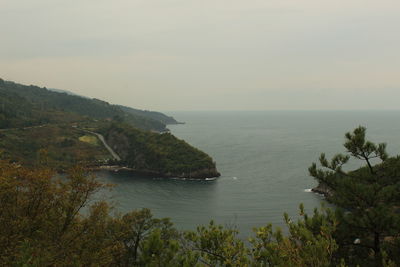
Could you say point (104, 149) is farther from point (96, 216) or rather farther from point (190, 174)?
point (96, 216)

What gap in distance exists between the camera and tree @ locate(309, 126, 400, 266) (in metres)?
19.9

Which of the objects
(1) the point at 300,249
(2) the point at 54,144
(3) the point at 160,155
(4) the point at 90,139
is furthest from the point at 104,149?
(1) the point at 300,249

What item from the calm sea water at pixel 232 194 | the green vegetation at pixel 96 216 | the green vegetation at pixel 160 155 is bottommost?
the calm sea water at pixel 232 194

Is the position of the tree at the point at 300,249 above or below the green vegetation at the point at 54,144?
above

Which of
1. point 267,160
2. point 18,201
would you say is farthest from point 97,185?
point 267,160

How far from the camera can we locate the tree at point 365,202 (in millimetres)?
19875

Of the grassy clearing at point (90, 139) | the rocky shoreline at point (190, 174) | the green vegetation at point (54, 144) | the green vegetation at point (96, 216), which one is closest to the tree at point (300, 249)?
the green vegetation at point (96, 216)

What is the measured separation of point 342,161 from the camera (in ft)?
73.9

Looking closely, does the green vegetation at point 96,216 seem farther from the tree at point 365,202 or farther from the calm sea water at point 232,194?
the calm sea water at point 232,194

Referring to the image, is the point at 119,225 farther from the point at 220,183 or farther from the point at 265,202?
the point at 220,183

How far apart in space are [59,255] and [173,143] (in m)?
136

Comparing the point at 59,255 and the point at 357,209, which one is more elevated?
the point at 357,209

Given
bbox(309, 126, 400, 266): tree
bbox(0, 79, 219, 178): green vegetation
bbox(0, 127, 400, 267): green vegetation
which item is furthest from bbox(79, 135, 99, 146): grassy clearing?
bbox(309, 126, 400, 266): tree

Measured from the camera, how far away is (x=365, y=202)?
837 inches
